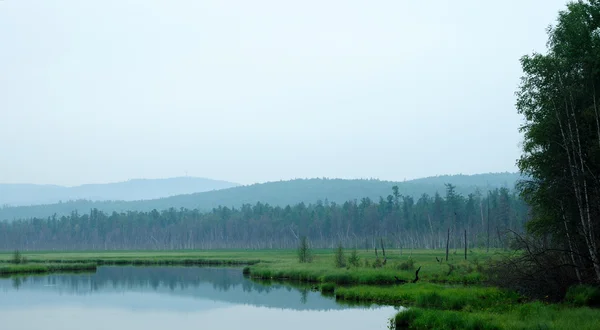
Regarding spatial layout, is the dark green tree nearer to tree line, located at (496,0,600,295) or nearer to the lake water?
tree line, located at (496,0,600,295)

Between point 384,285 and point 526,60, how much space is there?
28285mm

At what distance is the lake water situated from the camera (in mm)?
44250

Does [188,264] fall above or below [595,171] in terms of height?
below

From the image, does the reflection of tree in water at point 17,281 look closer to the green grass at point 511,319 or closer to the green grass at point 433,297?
the green grass at point 433,297

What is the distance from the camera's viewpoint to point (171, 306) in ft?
185

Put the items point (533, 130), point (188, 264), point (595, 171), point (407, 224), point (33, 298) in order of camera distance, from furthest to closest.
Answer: point (407, 224) → point (188, 264) → point (33, 298) → point (533, 130) → point (595, 171)

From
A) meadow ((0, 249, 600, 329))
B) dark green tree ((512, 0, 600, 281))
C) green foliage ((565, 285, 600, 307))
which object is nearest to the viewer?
meadow ((0, 249, 600, 329))

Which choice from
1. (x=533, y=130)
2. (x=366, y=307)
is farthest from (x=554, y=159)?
(x=366, y=307)

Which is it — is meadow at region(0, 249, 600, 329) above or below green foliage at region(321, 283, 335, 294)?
above

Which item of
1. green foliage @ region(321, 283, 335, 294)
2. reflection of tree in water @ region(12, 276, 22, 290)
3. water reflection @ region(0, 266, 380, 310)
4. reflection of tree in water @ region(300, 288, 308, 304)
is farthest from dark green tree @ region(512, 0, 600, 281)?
reflection of tree in water @ region(12, 276, 22, 290)

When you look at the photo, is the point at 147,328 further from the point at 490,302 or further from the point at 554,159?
the point at 554,159

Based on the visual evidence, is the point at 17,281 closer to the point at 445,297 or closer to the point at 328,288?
the point at 328,288

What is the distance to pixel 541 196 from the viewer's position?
39906 mm

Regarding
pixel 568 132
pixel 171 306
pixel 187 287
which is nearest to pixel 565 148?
pixel 568 132
